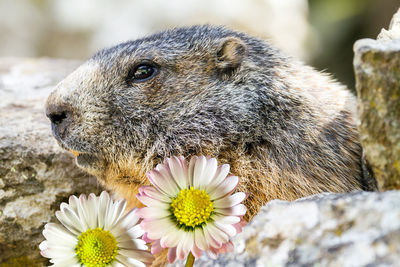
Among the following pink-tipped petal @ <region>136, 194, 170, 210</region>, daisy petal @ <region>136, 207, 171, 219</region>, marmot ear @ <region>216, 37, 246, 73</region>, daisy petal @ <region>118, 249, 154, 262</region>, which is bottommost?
daisy petal @ <region>118, 249, 154, 262</region>

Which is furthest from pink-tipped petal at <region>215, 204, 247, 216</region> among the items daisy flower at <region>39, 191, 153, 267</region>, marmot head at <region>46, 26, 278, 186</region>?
marmot head at <region>46, 26, 278, 186</region>

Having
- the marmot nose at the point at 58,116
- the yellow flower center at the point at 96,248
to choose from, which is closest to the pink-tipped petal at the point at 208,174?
the yellow flower center at the point at 96,248

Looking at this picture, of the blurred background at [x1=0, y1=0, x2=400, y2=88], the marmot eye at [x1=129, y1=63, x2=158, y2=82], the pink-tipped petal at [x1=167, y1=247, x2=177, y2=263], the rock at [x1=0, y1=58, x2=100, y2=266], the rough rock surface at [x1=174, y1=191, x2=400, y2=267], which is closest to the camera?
the rough rock surface at [x1=174, y1=191, x2=400, y2=267]

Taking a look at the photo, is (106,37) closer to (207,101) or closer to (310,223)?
(207,101)

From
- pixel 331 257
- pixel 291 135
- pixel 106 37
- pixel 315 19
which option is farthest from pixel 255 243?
pixel 315 19

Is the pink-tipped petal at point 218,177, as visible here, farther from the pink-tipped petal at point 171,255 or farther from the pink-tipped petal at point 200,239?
the pink-tipped petal at point 171,255

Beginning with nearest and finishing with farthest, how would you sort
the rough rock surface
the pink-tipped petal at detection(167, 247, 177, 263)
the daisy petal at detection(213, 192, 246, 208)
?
the rough rock surface
the pink-tipped petal at detection(167, 247, 177, 263)
the daisy petal at detection(213, 192, 246, 208)

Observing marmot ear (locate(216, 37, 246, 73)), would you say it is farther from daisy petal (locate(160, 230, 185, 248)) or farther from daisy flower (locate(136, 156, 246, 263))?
daisy petal (locate(160, 230, 185, 248))
